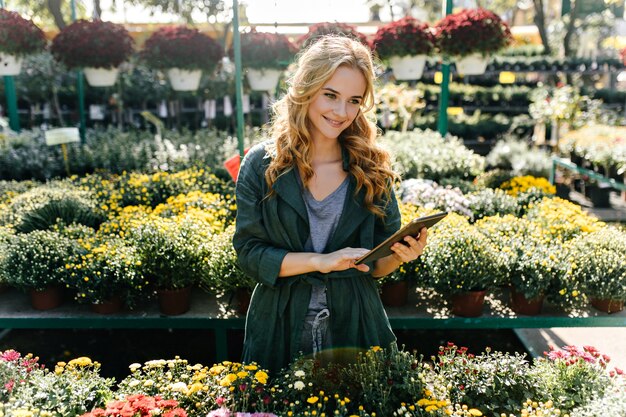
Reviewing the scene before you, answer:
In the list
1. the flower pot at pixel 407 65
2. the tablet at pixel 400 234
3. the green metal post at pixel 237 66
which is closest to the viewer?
the tablet at pixel 400 234

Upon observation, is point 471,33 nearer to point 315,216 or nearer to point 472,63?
point 472,63

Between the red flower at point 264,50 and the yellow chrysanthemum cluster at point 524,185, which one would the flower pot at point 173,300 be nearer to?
the red flower at point 264,50

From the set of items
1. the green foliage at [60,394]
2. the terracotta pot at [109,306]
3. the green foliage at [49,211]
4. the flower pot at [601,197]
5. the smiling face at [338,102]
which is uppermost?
the smiling face at [338,102]

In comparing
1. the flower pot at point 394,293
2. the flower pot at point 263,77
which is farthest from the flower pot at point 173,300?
the flower pot at point 263,77

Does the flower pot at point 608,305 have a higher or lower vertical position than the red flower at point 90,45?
lower

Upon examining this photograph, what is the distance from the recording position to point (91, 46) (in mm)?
5375

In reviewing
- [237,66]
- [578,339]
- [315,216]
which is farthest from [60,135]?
[578,339]

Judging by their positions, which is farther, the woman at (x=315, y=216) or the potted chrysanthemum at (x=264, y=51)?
the potted chrysanthemum at (x=264, y=51)

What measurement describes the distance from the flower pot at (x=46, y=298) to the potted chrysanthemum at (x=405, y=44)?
3127mm

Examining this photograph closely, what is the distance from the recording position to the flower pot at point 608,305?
316 cm

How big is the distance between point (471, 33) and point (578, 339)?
2.54 m

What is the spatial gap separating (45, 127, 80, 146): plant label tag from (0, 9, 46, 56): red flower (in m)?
0.92

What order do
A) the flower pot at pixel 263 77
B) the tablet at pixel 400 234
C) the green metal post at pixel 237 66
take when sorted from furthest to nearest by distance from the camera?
the flower pot at pixel 263 77 → the green metal post at pixel 237 66 → the tablet at pixel 400 234

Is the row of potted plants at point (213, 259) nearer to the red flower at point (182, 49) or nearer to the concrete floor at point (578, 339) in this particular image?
the concrete floor at point (578, 339)
